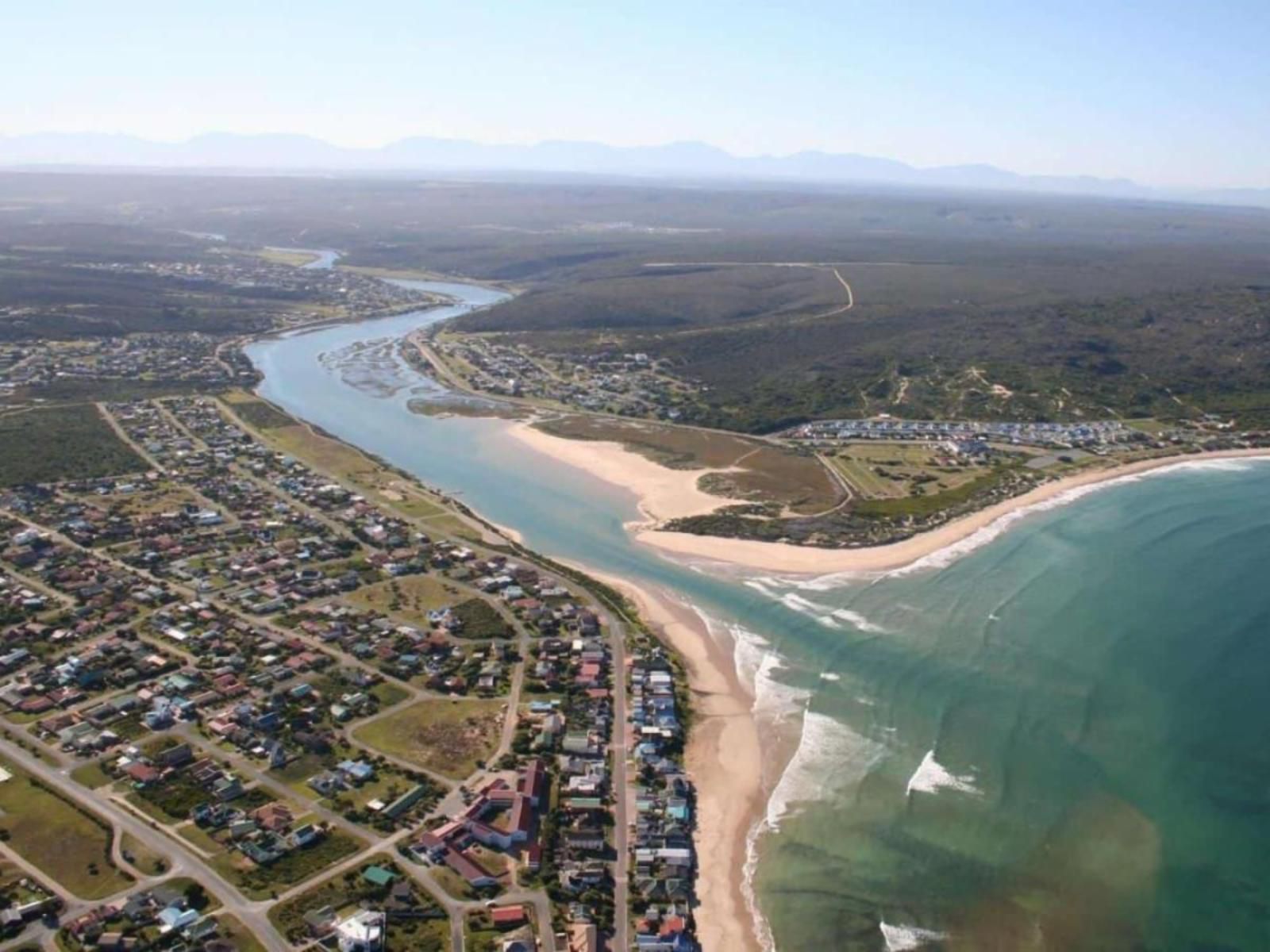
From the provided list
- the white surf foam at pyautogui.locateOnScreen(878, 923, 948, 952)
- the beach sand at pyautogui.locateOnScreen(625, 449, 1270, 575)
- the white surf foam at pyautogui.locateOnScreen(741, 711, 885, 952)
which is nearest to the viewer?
the white surf foam at pyautogui.locateOnScreen(878, 923, 948, 952)

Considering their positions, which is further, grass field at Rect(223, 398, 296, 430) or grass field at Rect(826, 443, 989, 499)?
grass field at Rect(223, 398, 296, 430)

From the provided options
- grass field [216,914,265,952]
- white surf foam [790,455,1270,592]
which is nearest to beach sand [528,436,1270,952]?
white surf foam [790,455,1270,592]

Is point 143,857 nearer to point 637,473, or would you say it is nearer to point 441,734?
point 441,734

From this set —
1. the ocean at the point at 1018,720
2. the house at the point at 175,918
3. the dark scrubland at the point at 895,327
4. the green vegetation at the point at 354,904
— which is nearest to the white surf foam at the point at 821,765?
the ocean at the point at 1018,720

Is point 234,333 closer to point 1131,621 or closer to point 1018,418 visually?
point 1018,418

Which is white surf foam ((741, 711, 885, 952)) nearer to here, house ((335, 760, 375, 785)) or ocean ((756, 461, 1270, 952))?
ocean ((756, 461, 1270, 952))

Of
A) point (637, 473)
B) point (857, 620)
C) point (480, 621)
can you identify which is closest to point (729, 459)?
point (637, 473)

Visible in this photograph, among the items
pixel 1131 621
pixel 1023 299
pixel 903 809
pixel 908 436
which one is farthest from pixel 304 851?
pixel 1023 299
